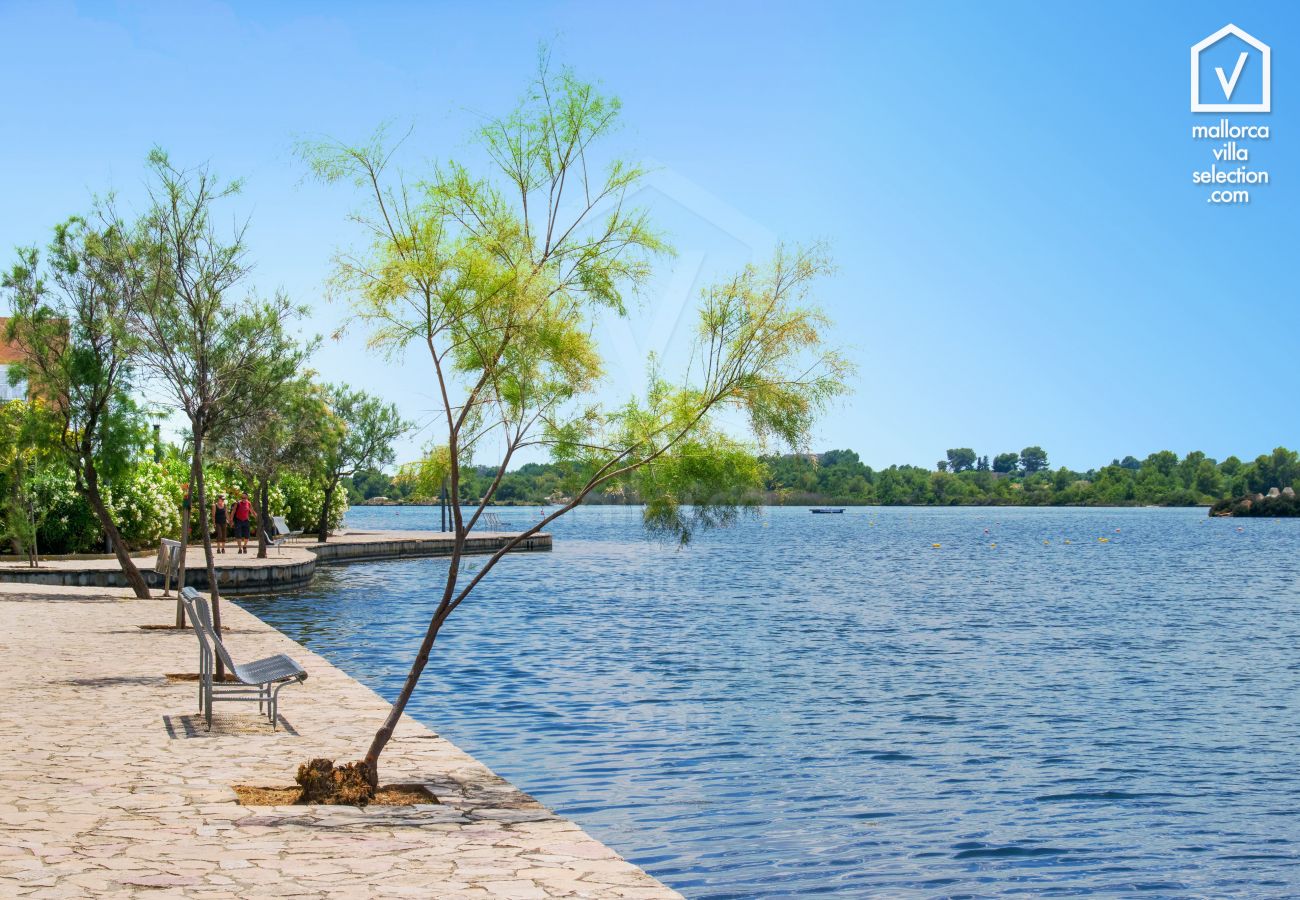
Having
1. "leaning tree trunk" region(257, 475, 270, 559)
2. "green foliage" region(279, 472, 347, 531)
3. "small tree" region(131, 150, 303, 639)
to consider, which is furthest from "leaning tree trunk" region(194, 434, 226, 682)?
"green foliage" region(279, 472, 347, 531)

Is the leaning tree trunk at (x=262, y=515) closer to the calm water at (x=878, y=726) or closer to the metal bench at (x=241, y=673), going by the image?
the calm water at (x=878, y=726)

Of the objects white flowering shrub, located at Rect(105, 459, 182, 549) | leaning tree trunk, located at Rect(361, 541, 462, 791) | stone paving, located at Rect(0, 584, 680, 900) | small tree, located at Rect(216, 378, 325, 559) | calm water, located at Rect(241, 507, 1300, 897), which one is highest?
small tree, located at Rect(216, 378, 325, 559)

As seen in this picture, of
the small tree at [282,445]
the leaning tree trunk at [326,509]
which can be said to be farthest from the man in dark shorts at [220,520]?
the leaning tree trunk at [326,509]

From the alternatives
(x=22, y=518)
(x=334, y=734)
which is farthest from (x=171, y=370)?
(x=22, y=518)

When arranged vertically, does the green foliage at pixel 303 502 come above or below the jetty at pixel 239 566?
above

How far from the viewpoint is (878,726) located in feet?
54.6

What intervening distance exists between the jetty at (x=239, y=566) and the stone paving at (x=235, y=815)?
47.4 ft

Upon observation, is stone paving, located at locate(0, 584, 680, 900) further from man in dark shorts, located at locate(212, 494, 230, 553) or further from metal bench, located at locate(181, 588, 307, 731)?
man in dark shorts, located at locate(212, 494, 230, 553)

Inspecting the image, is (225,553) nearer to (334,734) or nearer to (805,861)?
(334,734)

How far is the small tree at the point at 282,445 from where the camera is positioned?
3678cm

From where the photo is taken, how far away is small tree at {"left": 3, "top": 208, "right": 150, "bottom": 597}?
23.8 meters

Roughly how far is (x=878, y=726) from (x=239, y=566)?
67.6 ft

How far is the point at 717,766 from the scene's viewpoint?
1388cm

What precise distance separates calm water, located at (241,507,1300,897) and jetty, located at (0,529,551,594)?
1340mm
